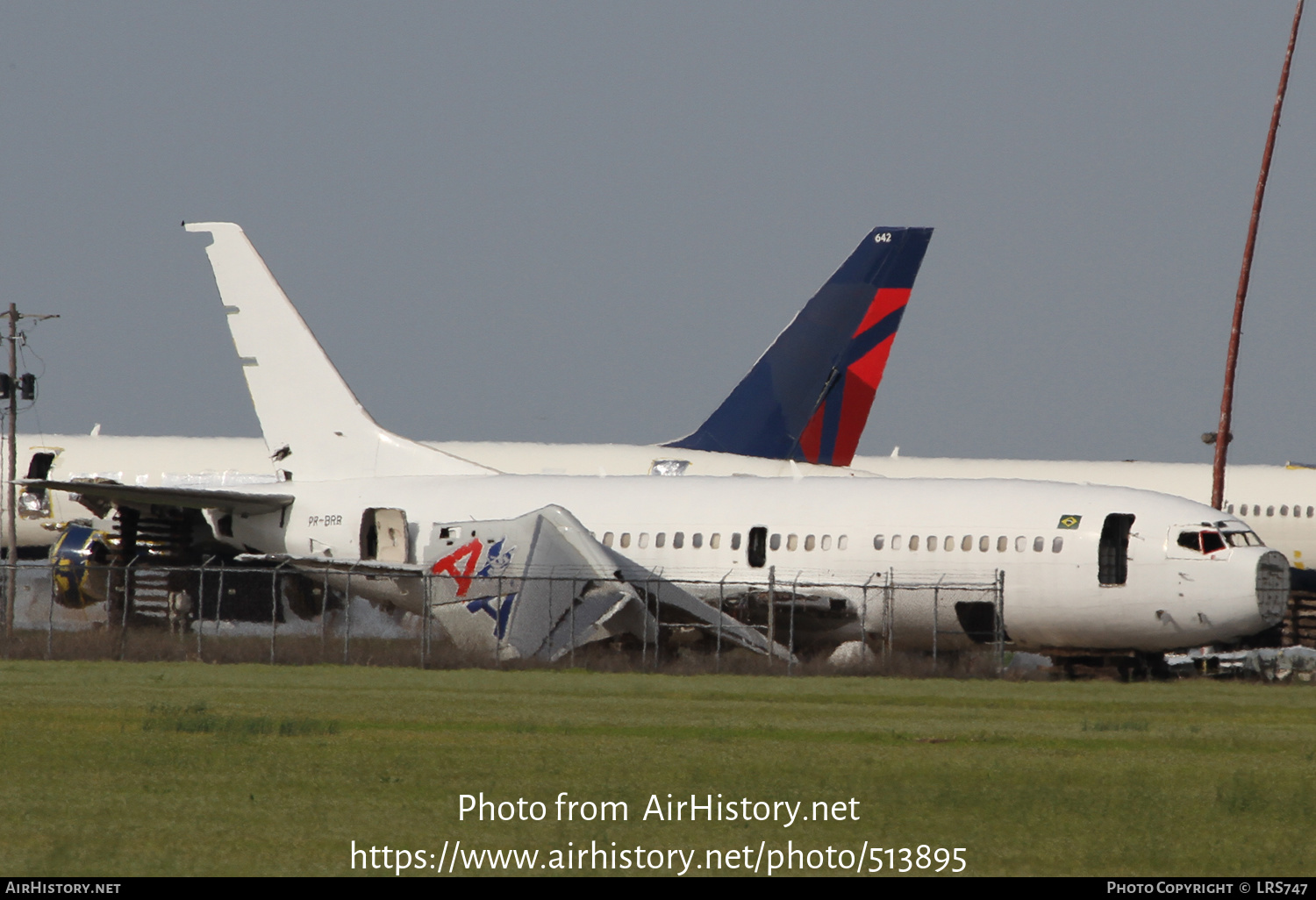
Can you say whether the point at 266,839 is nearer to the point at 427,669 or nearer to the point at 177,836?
the point at 177,836

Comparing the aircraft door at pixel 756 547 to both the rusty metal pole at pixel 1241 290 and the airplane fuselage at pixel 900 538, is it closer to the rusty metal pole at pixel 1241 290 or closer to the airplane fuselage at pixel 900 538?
the airplane fuselage at pixel 900 538

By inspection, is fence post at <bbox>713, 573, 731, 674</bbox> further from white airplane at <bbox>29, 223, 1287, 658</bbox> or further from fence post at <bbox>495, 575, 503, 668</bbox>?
fence post at <bbox>495, 575, 503, 668</bbox>

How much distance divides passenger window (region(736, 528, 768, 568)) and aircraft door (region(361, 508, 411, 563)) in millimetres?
7544

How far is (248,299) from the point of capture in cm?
4512

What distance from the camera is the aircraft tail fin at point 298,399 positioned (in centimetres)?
4400

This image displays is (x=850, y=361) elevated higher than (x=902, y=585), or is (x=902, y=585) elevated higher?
(x=850, y=361)

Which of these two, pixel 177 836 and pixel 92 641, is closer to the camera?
pixel 177 836

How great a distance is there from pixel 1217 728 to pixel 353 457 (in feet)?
82.2

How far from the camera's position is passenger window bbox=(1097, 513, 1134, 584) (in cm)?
3400

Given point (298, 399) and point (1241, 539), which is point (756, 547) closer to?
point (1241, 539)

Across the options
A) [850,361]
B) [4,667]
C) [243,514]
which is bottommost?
[4,667]
